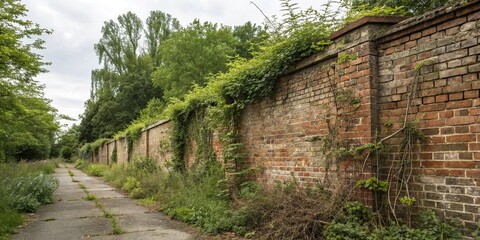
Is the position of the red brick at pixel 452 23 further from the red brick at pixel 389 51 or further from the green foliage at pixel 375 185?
the green foliage at pixel 375 185

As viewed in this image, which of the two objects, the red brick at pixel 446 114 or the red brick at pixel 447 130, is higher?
the red brick at pixel 446 114

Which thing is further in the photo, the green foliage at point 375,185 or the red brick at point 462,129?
the green foliage at point 375,185

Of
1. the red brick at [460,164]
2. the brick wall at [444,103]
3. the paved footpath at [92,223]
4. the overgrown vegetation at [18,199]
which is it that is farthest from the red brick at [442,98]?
the overgrown vegetation at [18,199]

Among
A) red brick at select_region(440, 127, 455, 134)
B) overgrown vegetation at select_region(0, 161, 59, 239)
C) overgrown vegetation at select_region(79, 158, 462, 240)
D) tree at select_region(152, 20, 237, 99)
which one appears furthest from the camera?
tree at select_region(152, 20, 237, 99)

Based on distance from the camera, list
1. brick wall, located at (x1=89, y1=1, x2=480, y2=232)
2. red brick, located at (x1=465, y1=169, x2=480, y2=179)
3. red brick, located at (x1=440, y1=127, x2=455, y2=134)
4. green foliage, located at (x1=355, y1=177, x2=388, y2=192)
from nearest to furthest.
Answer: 1. red brick, located at (x1=465, y1=169, x2=480, y2=179)
2. brick wall, located at (x1=89, y1=1, x2=480, y2=232)
3. red brick, located at (x1=440, y1=127, x2=455, y2=134)
4. green foliage, located at (x1=355, y1=177, x2=388, y2=192)

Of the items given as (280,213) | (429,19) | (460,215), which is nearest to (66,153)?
(280,213)

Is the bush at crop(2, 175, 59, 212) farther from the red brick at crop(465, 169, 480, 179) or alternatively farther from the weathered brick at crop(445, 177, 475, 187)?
the red brick at crop(465, 169, 480, 179)

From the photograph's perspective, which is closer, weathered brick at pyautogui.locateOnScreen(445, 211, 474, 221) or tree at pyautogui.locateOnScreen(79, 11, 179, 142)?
weathered brick at pyautogui.locateOnScreen(445, 211, 474, 221)

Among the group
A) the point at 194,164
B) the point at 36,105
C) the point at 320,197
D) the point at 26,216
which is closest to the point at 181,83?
the point at 36,105

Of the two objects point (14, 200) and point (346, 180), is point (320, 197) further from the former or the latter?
point (14, 200)

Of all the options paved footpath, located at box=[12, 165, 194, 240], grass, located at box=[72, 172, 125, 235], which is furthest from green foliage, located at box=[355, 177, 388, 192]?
grass, located at box=[72, 172, 125, 235]

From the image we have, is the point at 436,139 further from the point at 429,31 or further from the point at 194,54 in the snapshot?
the point at 194,54

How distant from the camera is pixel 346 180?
4.50m

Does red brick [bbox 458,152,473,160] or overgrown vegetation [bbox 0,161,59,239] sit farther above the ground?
red brick [bbox 458,152,473,160]
